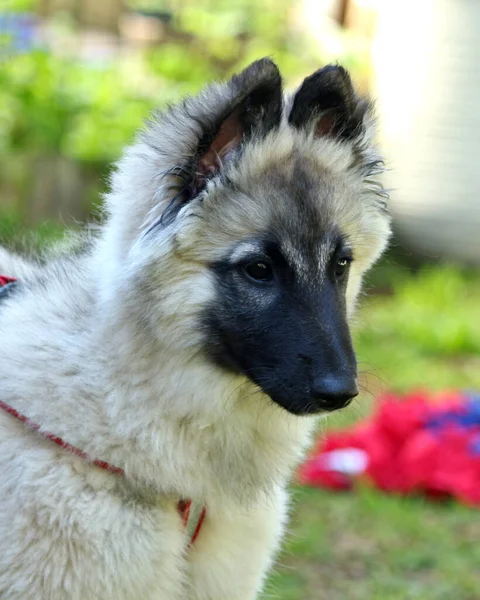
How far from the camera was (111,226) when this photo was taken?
2764 millimetres

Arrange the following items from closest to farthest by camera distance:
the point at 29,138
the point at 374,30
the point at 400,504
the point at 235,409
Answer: the point at 235,409
the point at 400,504
the point at 29,138
the point at 374,30

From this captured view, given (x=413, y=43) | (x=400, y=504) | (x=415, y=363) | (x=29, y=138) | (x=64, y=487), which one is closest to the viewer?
(x=64, y=487)

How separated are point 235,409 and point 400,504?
2437mm

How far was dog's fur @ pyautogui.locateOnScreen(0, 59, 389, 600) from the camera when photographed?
2514 millimetres

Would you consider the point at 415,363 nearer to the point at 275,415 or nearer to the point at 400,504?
the point at 400,504

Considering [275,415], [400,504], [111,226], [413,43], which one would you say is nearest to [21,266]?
[111,226]

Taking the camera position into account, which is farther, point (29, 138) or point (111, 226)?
point (29, 138)

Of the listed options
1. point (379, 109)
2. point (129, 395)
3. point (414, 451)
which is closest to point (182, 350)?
point (129, 395)

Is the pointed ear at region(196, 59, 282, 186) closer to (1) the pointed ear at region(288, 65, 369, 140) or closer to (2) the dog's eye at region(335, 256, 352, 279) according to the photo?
(1) the pointed ear at region(288, 65, 369, 140)

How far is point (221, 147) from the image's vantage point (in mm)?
2670

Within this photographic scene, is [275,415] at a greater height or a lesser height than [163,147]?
lesser

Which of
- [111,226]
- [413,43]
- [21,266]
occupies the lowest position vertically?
[21,266]

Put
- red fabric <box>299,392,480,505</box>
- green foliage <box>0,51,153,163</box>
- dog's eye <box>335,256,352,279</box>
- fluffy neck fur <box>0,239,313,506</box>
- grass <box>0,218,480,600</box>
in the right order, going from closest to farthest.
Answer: fluffy neck fur <box>0,239,313,506</box>, dog's eye <box>335,256,352,279</box>, grass <box>0,218,480,600</box>, red fabric <box>299,392,480,505</box>, green foliage <box>0,51,153,163</box>

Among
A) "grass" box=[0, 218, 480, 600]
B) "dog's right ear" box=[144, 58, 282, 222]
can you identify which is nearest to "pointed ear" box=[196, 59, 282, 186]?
"dog's right ear" box=[144, 58, 282, 222]
